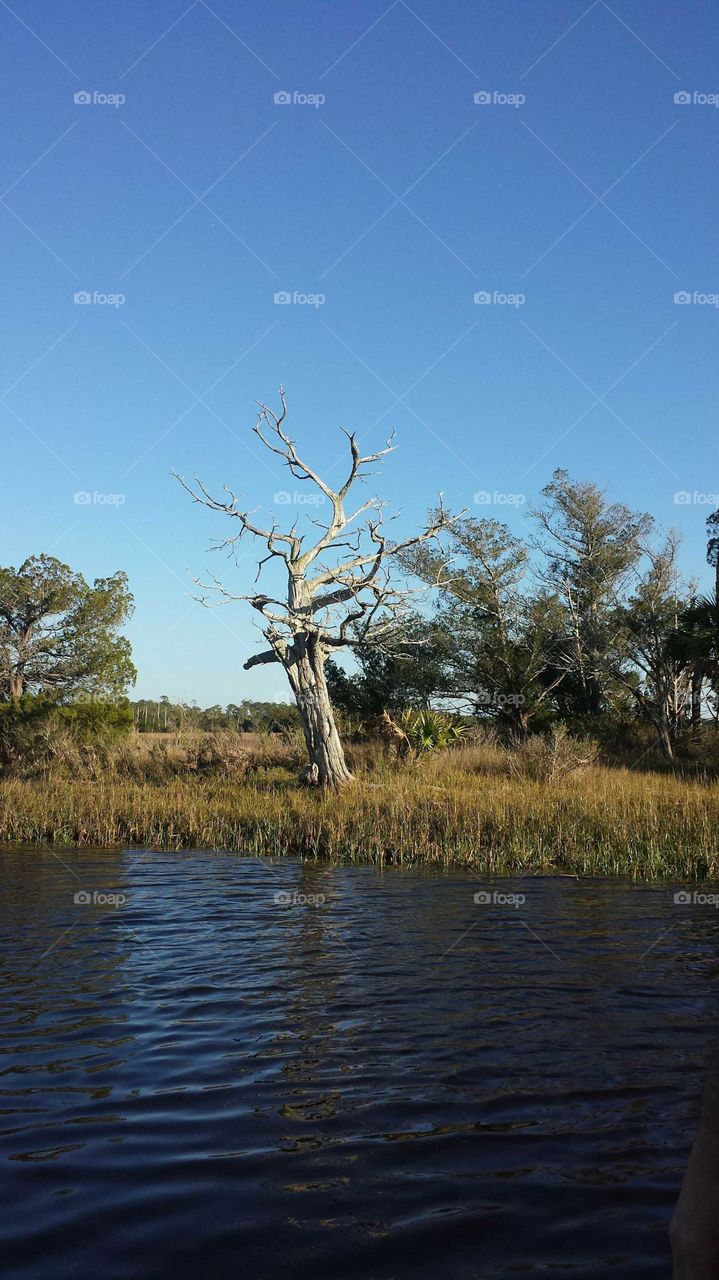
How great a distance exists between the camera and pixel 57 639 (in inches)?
1537

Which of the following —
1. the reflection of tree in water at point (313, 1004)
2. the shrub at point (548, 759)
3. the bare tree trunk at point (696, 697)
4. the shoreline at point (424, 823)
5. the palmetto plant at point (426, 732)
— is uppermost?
the bare tree trunk at point (696, 697)

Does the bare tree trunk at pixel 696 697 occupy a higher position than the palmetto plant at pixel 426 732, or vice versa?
the bare tree trunk at pixel 696 697

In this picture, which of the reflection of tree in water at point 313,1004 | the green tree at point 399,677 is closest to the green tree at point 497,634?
the green tree at point 399,677

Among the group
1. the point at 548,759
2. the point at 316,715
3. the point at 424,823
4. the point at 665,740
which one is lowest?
the point at 424,823

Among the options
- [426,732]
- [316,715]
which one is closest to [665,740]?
[426,732]

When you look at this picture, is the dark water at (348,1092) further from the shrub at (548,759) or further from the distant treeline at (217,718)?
the distant treeline at (217,718)

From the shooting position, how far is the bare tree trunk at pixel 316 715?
23641 mm

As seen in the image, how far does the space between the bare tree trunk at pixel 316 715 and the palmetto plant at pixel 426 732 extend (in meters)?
4.07

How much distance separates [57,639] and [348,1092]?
118 ft

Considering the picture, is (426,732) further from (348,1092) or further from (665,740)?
(348,1092)

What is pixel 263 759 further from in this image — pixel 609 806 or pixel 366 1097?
pixel 366 1097

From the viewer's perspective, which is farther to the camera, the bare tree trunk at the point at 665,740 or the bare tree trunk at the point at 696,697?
the bare tree trunk at the point at 696,697

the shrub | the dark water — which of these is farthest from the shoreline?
the dark water

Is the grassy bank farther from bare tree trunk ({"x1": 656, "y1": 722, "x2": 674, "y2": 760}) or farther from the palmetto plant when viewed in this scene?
bare tree trunk ({"x1": 656, "y1": 722, "x2": 674, "y2": 760})
